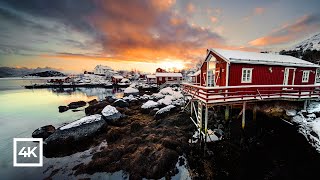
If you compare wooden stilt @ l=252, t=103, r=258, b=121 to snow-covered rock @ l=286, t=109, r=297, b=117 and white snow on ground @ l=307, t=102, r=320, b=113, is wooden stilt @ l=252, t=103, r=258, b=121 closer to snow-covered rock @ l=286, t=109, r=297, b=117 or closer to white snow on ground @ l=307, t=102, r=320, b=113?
snow-covered rock @ l=286, t=109, r=297, b=117

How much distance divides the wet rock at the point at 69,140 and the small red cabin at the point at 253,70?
41.9 ft

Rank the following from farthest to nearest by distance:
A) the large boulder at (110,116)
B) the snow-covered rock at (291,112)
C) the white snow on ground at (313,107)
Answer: the large boulder at (110,116) → the snow-covered rock at (291,112) → the white snow on ground at (313,107)

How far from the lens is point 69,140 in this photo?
465 inches

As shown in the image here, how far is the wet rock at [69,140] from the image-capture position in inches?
433

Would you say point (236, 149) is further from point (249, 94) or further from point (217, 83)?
point (217, 83)

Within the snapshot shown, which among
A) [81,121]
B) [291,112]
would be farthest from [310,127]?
[81,121]

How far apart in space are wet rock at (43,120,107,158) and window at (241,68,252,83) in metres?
14.0

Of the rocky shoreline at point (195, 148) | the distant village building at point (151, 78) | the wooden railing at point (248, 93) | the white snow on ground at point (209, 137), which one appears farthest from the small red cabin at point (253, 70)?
the distant village building at point (151, 78)

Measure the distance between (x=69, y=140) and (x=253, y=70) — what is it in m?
16.9

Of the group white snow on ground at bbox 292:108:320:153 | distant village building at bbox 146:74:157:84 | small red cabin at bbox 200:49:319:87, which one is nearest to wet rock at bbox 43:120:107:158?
small red cabin at bbox 200:49:319:87

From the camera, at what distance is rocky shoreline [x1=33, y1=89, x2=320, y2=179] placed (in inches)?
317

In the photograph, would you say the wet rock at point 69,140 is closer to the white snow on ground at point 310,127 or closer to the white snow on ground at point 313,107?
the white snow on ground at point 310,127

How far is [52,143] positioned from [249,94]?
52.5 feet

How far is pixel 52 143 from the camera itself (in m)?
11.4
